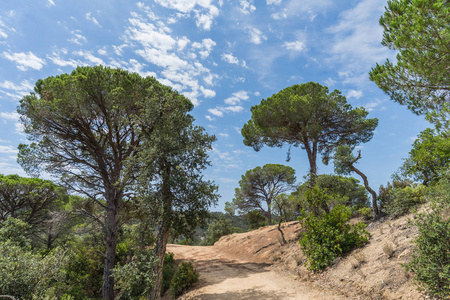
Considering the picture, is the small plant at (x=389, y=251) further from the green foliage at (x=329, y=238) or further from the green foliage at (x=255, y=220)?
the green foliage at (x=255, y=220)

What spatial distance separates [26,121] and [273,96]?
1931cm

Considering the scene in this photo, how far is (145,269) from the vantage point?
8617mm

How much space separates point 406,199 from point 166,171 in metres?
12.4

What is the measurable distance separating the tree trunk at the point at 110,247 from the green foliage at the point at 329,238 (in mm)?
11117

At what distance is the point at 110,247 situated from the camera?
514 inches

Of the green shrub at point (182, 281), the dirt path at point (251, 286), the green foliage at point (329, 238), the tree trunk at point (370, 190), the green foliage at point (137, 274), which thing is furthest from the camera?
the tree trunk at point (370, 190)

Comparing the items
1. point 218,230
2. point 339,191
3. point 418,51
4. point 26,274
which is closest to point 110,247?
point 26,274

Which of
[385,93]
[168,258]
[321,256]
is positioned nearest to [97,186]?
[168,258]

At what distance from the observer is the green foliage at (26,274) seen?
6242mm

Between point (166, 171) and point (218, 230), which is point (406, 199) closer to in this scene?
point (166, 171)

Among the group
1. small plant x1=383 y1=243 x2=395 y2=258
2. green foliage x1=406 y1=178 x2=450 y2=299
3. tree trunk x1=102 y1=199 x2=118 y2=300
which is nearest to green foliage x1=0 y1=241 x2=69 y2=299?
tree trunk x1=102 y1=199 x2=118 y2=300

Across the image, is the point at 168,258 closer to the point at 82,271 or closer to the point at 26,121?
the point at 82,271

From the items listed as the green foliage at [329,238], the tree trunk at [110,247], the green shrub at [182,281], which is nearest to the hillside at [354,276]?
the green foliage at [329,238]

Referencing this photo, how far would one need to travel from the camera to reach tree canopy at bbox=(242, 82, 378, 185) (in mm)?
18859
